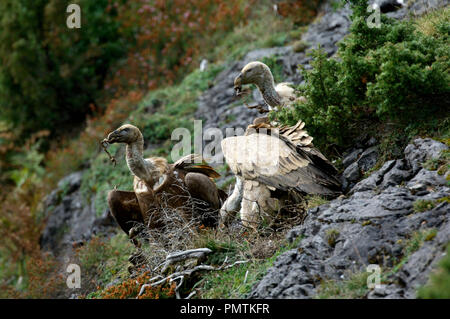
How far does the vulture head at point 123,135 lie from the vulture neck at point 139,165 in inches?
2.8

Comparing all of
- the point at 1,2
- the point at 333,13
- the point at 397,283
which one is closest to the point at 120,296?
the point at 397,283

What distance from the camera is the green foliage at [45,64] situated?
13.9 metres

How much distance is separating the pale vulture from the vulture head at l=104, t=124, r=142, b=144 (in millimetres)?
1115

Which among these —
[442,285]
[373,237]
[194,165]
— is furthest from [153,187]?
[442,285]

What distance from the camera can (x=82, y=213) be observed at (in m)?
10.9

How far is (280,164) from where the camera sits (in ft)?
18.9

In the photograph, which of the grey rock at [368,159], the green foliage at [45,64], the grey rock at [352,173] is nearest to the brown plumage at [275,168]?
the grey rock at [352,173]

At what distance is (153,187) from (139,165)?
279mm

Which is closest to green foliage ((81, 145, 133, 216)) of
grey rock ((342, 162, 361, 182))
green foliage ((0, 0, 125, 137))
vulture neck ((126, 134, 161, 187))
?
vulture neck ((126, 134, 161, 187))

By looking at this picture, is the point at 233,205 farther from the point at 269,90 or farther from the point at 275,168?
the point at 269,90

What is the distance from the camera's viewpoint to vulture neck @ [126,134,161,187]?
6.81 m

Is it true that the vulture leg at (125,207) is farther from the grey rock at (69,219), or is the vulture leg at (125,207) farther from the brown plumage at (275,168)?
the grey rock at (69,219)

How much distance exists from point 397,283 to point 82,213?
751 cm

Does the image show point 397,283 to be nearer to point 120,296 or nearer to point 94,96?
point 120,296
